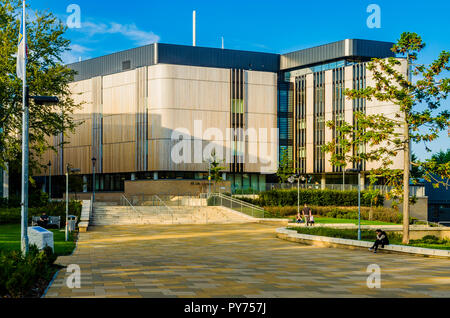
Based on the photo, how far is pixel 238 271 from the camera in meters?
15.5

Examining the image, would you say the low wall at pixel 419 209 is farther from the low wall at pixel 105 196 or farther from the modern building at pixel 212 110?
the low wall at pixel 105 196

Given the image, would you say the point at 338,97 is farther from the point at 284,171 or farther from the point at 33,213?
the point at 33,213

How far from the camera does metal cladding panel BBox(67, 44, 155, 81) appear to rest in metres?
71.4

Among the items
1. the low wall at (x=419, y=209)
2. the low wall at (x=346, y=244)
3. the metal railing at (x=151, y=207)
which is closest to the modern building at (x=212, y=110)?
the low wall at (x=419, y=209)

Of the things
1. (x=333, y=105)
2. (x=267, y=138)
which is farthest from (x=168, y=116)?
(x=333, y=105)

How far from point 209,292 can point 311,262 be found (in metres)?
7.57

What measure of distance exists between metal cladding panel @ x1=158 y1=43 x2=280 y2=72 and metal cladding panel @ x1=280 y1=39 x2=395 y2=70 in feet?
Result: 15.2

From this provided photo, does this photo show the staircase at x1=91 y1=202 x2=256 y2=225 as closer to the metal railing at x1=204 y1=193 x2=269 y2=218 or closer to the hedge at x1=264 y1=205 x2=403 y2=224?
the metal railing at x1=204 y1=193 x2=269 y2=218

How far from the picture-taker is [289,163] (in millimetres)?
68812

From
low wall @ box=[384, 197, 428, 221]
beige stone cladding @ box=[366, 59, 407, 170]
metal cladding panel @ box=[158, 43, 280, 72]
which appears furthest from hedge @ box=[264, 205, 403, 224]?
metal cladding panel @ box=[158, 43, 280, 72]

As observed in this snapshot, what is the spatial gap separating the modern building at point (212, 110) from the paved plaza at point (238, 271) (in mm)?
41257

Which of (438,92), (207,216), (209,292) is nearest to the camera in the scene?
(209,292)

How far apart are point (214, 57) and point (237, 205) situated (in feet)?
104
